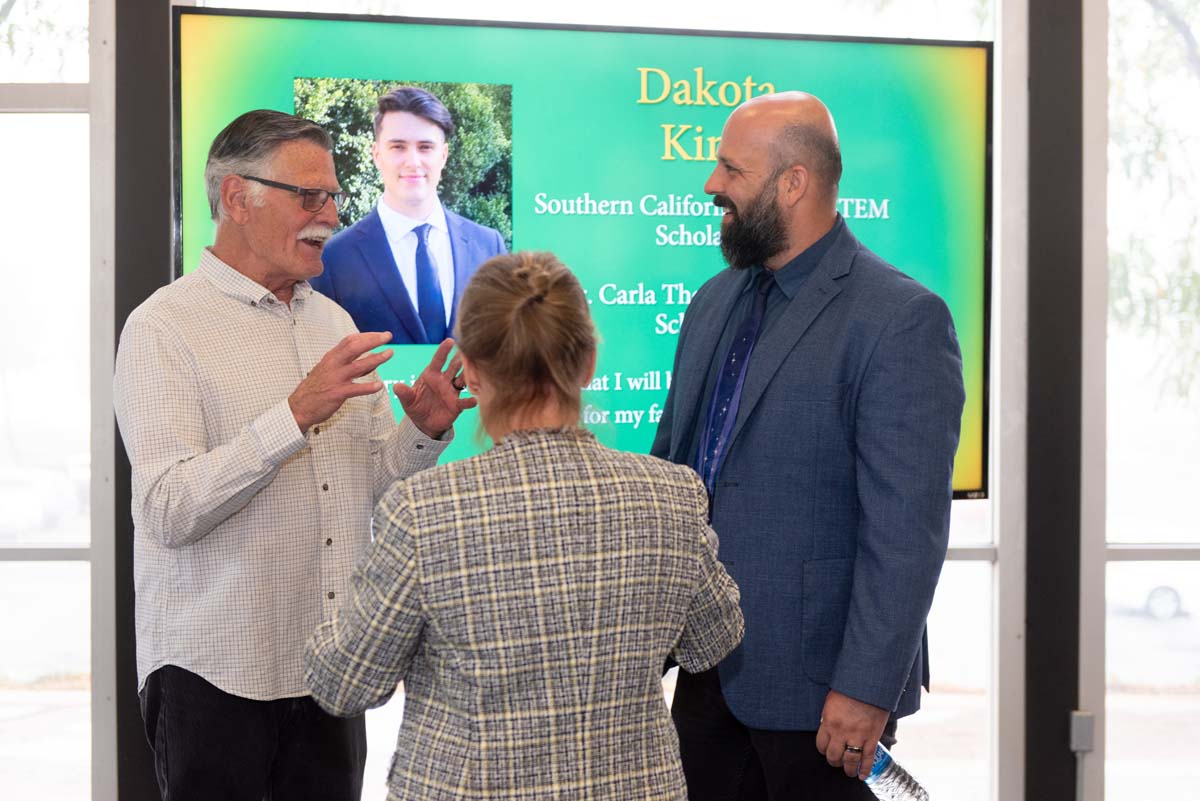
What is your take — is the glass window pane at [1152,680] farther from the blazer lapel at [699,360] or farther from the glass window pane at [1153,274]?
the blazer lapel at [699,360]

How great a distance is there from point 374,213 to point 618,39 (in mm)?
835

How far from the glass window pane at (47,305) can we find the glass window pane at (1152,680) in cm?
309

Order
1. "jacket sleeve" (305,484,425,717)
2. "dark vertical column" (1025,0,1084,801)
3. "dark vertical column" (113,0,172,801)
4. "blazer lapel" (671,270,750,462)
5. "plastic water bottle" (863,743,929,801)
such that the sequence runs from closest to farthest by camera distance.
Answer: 1. "jacket sleeve" (305,484,425,717)
2. "plastic water bottle" (863,743,929,801)
3. "blazer lapel" (671,270,750,462)
4. "dark vertical column" (113,0,172,801)
5. "dark vertical column" (1025,0,1084,801)

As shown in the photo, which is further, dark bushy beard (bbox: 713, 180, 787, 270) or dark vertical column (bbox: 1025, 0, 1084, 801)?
dark vertical column (bbox: 1025, 0, 1084, 801)

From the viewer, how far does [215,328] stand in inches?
88.0

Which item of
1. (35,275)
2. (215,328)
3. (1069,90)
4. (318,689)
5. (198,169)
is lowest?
(318,689)

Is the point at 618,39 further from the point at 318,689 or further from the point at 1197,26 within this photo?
the point at 318,689

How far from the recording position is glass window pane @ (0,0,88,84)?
3166 mm

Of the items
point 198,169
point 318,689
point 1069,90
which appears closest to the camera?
point 318,689

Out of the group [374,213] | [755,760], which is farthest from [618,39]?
[755,760]

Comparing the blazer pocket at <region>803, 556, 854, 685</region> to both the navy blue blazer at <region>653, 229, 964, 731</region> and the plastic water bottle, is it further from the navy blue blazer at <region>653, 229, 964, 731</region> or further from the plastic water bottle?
the plastic water bottle

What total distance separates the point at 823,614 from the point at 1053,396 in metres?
1.56

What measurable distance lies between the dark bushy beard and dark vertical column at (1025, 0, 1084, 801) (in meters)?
1.34

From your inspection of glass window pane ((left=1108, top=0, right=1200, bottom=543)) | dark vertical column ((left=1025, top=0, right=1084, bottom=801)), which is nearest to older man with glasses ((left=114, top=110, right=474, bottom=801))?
dark vertical column ((left=1025, top=0, right=1084, bottom=801))
